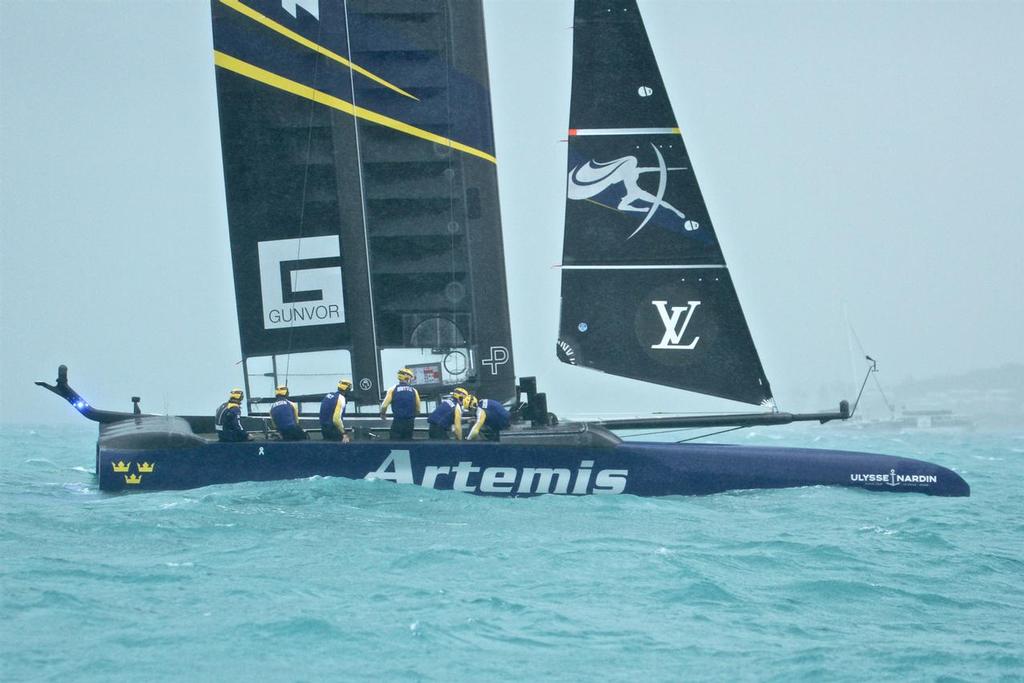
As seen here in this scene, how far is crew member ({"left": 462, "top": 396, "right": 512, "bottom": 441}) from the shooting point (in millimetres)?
15133

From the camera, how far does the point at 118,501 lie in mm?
14164

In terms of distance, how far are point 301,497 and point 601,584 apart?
4.74 meters

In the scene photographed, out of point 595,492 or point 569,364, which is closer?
point 595,492

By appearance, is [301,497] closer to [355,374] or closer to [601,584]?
[355,374]

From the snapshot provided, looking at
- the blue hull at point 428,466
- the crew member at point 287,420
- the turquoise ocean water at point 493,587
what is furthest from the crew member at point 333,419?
the turquoise ocean water at point 493,587

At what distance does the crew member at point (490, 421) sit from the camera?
15133 millimetres

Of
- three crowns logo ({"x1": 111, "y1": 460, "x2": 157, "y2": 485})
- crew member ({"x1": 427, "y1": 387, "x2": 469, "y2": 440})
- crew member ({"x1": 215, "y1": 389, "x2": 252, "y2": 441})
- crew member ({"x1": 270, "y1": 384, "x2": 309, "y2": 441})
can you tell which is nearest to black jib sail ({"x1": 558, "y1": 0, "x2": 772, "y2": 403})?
crew member ({"x1": 427, "y1": 387, "x2": 469, "y2": 440})

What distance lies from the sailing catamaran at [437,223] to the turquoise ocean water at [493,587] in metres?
2.20

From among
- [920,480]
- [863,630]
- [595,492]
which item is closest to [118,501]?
[595,492]

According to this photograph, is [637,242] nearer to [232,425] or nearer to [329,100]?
[329,100]

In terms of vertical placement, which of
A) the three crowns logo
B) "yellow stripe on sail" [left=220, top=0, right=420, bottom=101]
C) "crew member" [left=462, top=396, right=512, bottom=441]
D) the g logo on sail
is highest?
"yellow stripe on sail" [left=220, top=0, right=420, bottom=101]

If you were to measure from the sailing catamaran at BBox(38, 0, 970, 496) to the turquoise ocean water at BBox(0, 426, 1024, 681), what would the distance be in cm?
220

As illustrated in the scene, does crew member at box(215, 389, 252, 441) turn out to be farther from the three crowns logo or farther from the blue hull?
the three crowns logo

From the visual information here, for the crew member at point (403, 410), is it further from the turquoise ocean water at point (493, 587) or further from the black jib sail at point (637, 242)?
the black jib sail at point (637, 242)
